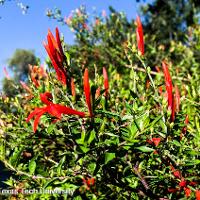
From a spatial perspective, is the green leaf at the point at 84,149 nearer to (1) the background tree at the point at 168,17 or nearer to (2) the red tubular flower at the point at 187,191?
(2) the red tubular flower at the point at 187,191

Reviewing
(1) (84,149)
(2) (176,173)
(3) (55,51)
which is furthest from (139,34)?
(2) (176,173)

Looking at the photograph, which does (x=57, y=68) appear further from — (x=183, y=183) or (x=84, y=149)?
(x=183, y=183)

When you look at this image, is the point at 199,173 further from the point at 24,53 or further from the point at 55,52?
the point at 24,53

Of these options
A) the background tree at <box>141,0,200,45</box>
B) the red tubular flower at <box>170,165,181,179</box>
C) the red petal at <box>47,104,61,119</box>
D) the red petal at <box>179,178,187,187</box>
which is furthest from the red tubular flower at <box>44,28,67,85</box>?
the background tree at <box>141,0,200,45</box>

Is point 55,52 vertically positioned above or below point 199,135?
above

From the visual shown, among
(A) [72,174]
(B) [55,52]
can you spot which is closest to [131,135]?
(B) [55,52]

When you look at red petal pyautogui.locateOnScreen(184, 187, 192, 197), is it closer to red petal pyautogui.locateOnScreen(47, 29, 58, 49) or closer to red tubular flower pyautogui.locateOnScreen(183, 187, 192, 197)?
red tubular flower pyautogui.locateOnScreen(183, 187, 192, 197)

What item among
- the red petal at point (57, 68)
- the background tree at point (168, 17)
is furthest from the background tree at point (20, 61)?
the red petal at point (57, 68)

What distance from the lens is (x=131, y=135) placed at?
179 cm

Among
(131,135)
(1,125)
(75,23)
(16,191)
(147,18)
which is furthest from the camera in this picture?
(147,18)

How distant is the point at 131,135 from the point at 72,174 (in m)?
0.80

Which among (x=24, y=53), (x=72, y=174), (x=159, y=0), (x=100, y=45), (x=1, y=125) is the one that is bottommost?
(x=72, y=174)

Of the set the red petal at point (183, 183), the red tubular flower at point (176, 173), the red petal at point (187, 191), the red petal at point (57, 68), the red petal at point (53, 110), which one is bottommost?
the red petal at point (187, 191)

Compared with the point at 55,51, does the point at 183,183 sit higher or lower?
lower
